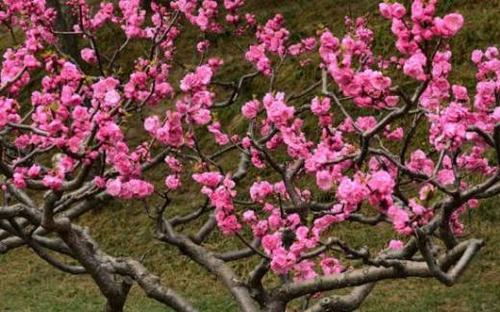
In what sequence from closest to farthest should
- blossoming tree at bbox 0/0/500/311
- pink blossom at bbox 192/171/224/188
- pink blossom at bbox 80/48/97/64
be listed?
blossoming tree at bbox 0/0/500/311 < pink blossom at bbox 192/171/224/188 < pink blossom at bbox 80/48/97/64

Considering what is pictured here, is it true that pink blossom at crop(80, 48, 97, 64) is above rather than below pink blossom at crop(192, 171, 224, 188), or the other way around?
below

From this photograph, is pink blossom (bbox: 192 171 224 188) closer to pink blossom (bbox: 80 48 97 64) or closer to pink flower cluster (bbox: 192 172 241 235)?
pink flower cluster (bbox: 192 172 241 235)

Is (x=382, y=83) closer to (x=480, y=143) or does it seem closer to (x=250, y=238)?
(x=480, y=143)

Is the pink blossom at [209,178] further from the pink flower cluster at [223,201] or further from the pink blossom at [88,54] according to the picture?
the pink blossom at [88,54]

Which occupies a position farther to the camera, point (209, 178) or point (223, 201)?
point (209, 178)

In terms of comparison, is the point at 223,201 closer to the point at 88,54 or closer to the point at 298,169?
the point at 298,169

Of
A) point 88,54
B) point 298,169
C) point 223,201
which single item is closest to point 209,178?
point 223,201

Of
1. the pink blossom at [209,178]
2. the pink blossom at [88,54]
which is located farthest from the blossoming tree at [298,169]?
the pink blossom at [88,54]

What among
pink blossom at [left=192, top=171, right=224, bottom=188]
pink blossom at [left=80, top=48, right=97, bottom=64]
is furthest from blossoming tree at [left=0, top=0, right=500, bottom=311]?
pink blossom at [left=80, top=48, right=97, bottom=64]

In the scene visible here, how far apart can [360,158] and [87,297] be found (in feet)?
27.0

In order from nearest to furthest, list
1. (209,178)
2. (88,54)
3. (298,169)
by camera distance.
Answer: (209,178) < (298,169) < (88,54)

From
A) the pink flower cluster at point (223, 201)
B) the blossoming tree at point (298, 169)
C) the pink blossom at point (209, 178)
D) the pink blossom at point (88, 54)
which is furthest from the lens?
the pink blossom at point (88, 54)

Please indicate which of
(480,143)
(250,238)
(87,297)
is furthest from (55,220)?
(250,238)

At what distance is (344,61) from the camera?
446 centimetres
